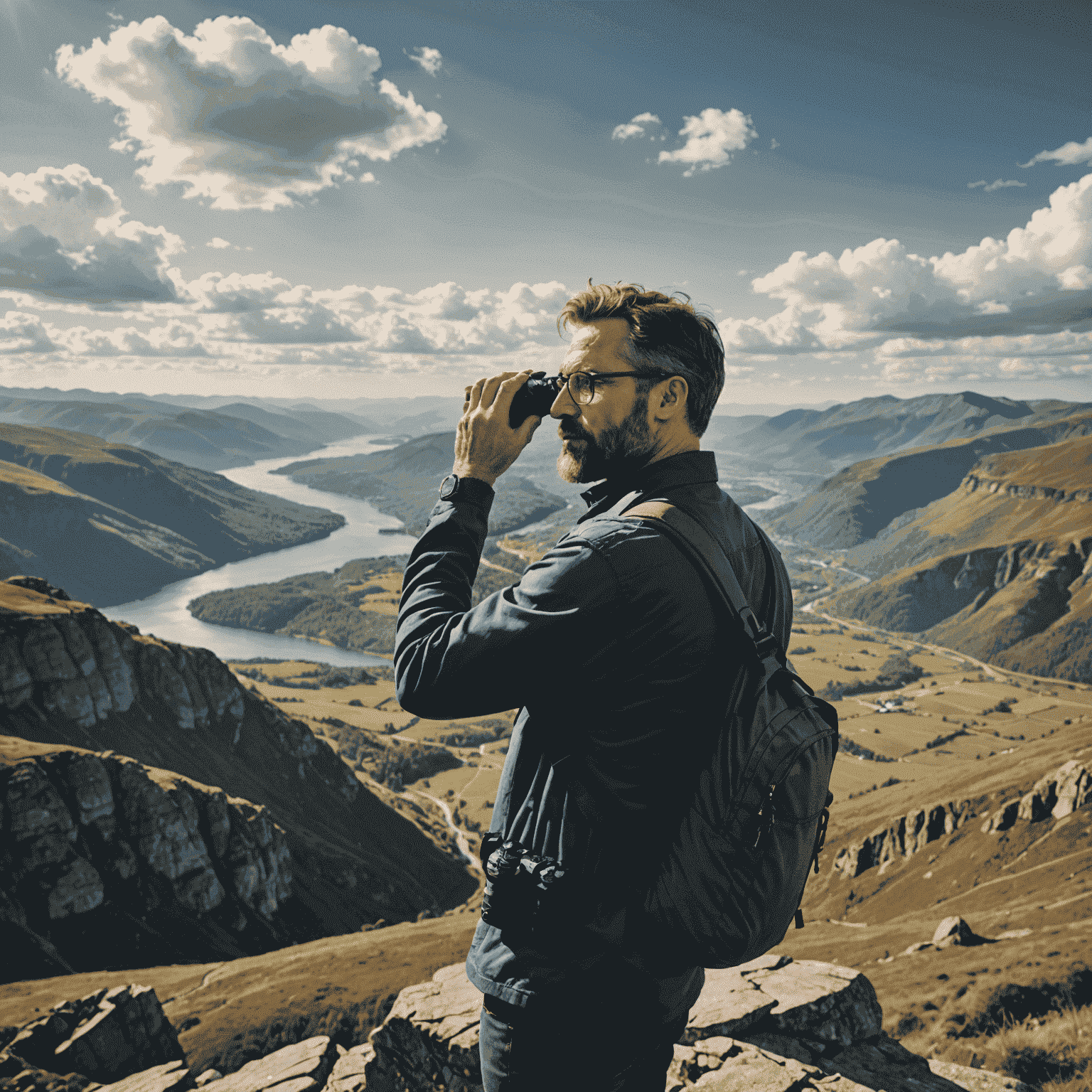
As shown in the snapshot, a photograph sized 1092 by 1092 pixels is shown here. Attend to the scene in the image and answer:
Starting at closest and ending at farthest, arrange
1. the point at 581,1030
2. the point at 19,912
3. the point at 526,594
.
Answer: the point at 526,594
the point at 581,1030
the point at 19,912

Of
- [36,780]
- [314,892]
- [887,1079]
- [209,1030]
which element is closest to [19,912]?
[36,780]

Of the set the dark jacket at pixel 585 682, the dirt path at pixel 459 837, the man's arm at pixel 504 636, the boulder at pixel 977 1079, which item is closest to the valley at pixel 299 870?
the dirt path at pixel 459 837

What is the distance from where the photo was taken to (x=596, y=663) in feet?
8.16

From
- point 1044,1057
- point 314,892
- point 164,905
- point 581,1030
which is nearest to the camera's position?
point 581,1030

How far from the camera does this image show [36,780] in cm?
4725

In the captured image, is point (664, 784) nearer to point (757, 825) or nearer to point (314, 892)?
point (757, 825)

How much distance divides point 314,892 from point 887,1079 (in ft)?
207

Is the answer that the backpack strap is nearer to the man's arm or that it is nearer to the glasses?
the man's arm

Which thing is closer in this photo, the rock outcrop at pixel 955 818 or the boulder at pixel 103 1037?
the boulder at pixel 103 1037

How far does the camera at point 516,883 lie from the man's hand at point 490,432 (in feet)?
4.81

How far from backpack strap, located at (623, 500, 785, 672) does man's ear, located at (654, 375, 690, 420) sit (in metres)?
0.47

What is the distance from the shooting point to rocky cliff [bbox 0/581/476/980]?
4753cm

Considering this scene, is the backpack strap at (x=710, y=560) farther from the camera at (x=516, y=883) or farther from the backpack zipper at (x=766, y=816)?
the camera at (x=516, y=883)

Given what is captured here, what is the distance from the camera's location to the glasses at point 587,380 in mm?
2957
